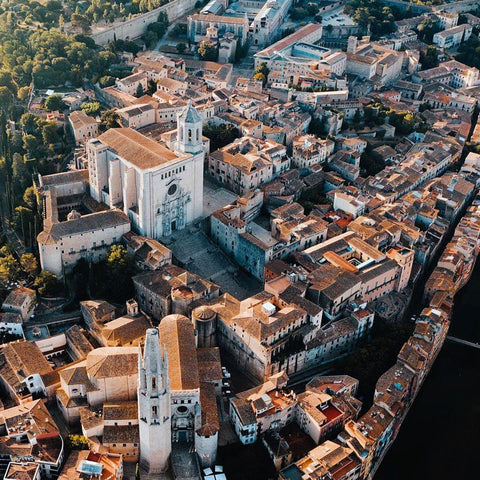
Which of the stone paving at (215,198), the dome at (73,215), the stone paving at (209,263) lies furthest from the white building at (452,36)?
the dome at (73,215)

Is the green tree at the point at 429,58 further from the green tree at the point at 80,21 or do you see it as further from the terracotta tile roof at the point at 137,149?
the terracotta tile roof at the point at 137,149

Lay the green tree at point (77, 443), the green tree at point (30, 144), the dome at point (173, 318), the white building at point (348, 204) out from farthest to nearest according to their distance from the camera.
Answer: the green tree at point (30, 144) → the white building at point (348, 204) → the dome at point (173, 318) → the green tree at point (77, 443)

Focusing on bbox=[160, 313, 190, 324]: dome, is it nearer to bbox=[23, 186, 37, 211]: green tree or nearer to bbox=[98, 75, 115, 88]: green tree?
bbox=[23, 186, 37, 211]: green tree

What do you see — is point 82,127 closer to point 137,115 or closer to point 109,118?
point 109,118

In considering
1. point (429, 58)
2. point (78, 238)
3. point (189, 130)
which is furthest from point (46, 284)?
point (429, 58)

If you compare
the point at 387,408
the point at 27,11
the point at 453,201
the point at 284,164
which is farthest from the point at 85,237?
the point at 27,11

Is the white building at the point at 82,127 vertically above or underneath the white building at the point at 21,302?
above
